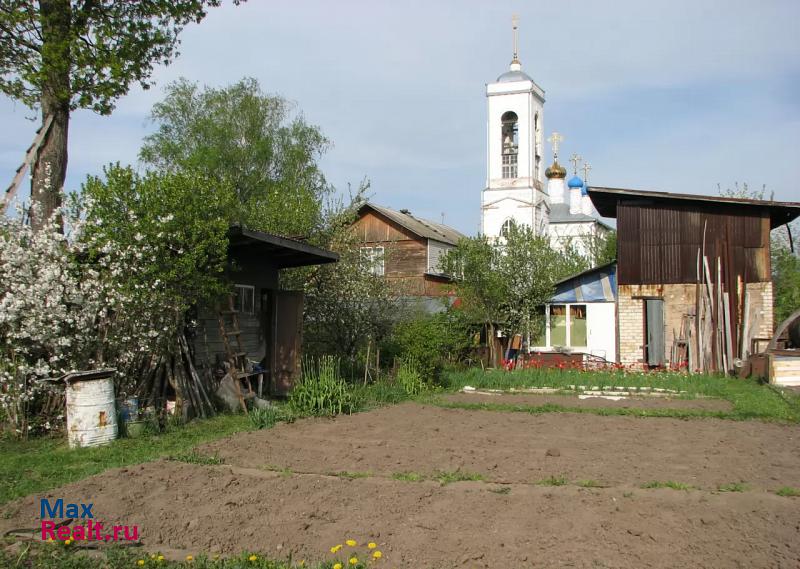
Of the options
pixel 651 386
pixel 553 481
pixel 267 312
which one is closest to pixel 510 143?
pixel 651 386

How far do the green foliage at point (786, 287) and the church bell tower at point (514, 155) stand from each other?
11507mm

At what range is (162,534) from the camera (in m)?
5.68

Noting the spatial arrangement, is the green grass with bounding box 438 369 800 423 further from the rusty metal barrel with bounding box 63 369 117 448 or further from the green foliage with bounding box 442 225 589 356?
the rusty metal barrel with bounding box 63 369 117 448

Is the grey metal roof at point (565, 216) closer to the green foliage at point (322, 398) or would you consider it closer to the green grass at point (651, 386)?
the green grass at point (651, 386)

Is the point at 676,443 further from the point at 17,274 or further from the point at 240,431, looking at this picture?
the point at 17,274

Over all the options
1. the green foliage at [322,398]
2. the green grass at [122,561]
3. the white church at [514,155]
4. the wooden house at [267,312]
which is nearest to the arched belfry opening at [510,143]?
the white church at [514,155]

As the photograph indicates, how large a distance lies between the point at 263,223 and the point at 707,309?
38.5ft

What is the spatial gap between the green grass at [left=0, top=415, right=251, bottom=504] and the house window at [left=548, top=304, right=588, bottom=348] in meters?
13.2

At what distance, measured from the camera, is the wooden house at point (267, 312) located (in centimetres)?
1277

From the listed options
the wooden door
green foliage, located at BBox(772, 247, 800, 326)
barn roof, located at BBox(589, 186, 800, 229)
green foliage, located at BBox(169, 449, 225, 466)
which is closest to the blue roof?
barn roof, located at BBox(589, 186, 800, 229)

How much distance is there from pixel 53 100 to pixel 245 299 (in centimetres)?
483

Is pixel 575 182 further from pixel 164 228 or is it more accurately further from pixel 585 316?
pixel 164 228

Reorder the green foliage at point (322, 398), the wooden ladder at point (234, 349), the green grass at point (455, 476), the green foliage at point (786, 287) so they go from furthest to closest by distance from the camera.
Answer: the green foliage at point (786, 287)
the wooden ladder at point (234, 349)
the green foliage at point (322, 398)
the green grass at point (455, 476)

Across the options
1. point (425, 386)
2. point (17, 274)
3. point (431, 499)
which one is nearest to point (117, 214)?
point (17, 274)
